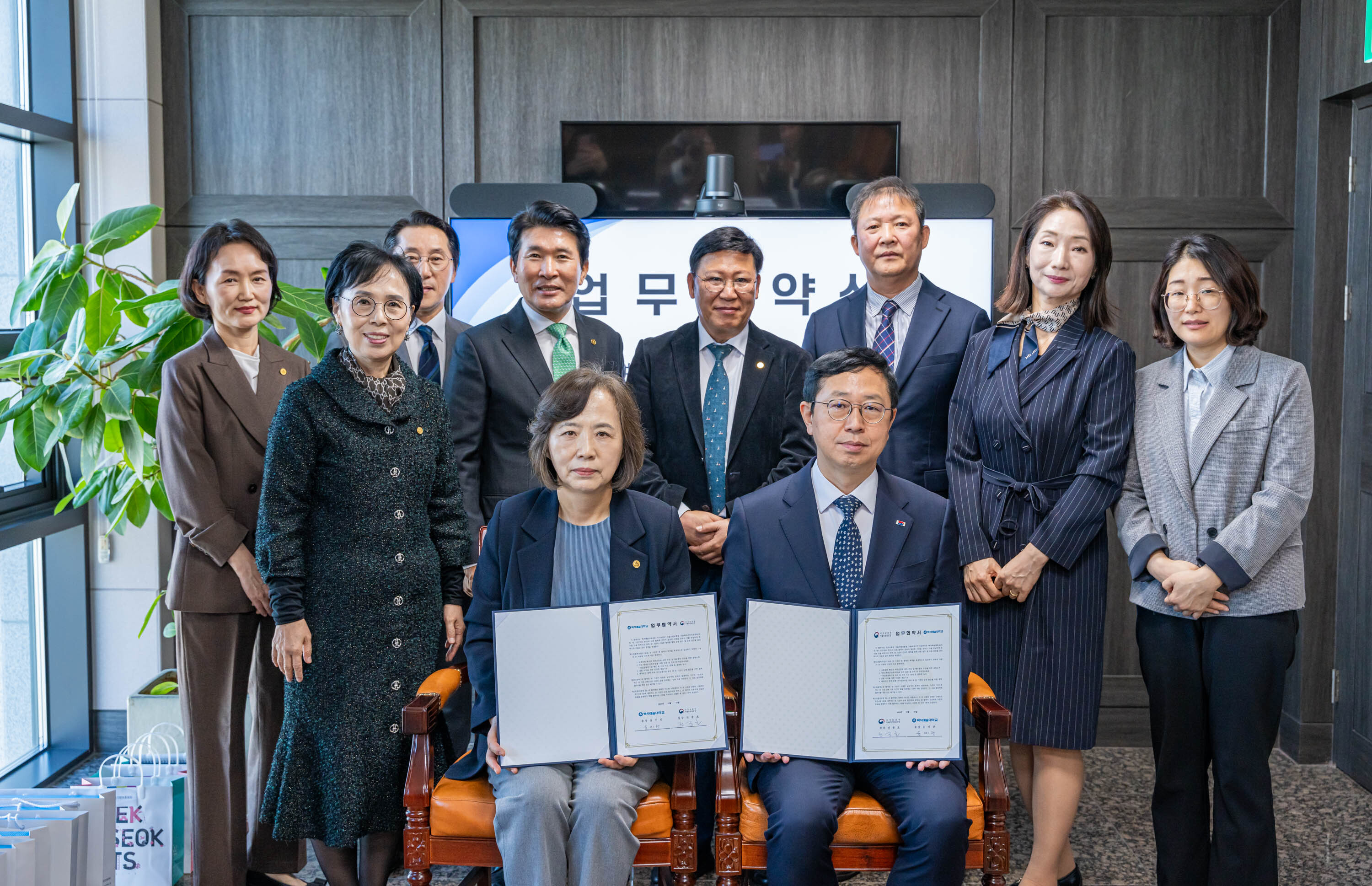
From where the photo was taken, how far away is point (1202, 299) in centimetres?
251

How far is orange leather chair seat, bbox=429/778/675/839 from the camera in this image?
2.14m

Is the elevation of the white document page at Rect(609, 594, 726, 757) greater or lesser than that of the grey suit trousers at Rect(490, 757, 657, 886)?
greater

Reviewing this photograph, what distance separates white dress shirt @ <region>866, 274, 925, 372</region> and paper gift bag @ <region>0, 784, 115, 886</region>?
2.30 metres

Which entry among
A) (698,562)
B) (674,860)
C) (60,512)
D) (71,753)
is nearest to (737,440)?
(698,562)

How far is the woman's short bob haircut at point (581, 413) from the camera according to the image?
2268 mm

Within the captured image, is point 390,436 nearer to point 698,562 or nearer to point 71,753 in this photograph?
point 698,562

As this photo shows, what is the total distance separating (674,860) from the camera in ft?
7.01

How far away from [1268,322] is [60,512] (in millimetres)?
4684

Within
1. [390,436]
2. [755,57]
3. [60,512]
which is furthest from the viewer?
[755,57]

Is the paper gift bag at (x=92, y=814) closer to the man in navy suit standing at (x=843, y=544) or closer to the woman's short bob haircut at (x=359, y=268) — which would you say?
the woman's short bob haircut at (x=359, y=268)

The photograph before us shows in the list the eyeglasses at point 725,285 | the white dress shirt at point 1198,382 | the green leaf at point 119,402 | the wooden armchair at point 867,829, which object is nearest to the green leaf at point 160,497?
the green leaf at point 119,402

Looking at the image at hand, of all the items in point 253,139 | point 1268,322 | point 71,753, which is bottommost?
point 71,753

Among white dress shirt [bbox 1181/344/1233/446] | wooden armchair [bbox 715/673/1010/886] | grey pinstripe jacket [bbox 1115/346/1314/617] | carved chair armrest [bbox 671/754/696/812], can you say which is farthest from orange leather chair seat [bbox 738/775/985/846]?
white dress shirt [bbox 1181/344/1233/446]

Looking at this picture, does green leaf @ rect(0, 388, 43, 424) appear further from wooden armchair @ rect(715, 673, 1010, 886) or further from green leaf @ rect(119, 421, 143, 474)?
wooden armchair @ rect(715, 673, 1010, 886)
